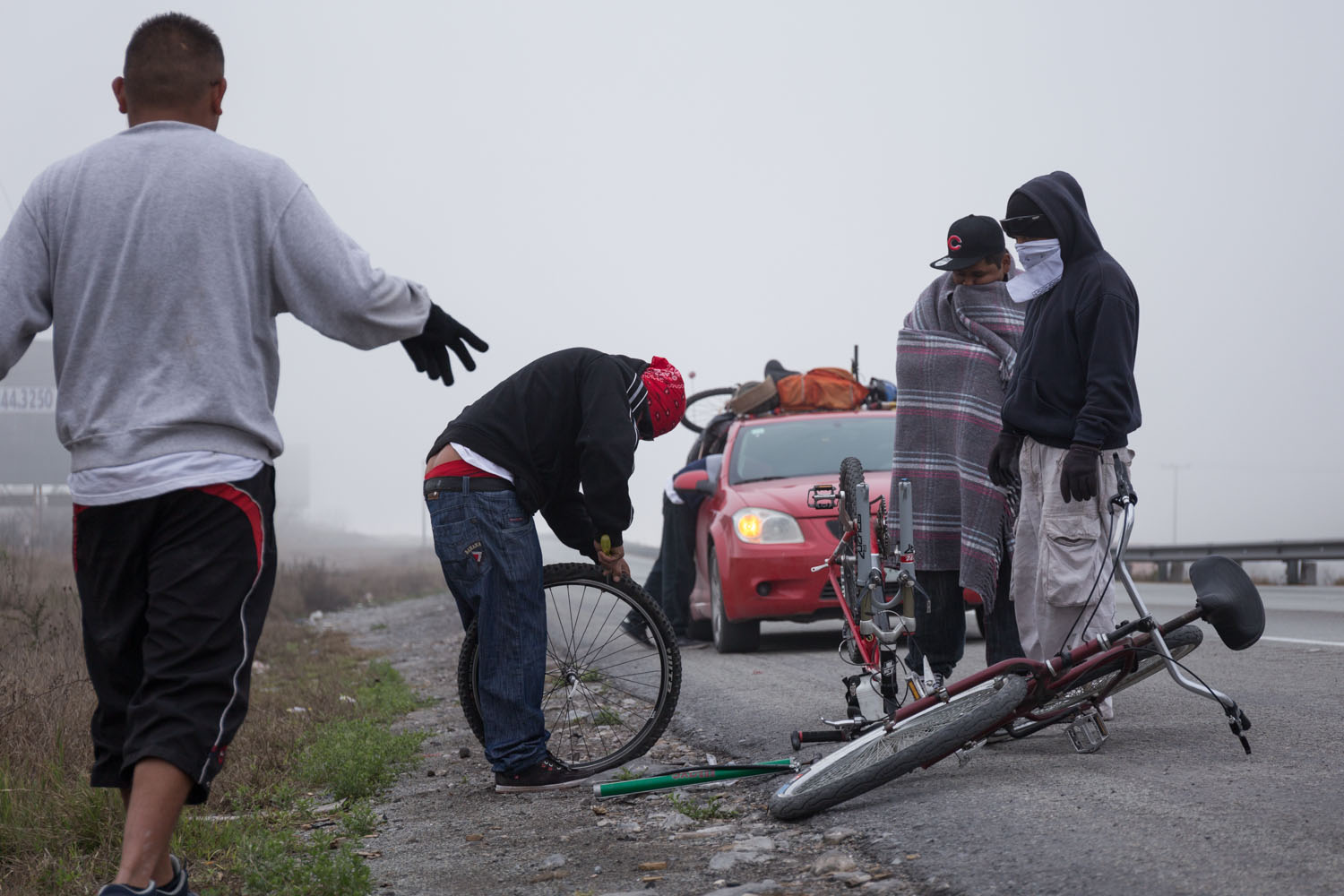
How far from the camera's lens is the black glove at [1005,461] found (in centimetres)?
541

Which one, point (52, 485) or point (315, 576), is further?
A: point (52, 485)

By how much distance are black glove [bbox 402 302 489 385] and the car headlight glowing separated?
610 centimetres

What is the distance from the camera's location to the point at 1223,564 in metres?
4.38

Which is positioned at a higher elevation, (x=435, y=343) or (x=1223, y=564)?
(x=435, y=343)

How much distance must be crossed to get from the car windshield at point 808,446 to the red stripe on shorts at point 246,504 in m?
7.13

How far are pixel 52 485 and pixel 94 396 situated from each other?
7670cm

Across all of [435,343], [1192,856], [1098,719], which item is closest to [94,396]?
[435,343]

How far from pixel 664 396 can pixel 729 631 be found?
180 inches

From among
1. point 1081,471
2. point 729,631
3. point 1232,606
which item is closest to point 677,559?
point 729,631

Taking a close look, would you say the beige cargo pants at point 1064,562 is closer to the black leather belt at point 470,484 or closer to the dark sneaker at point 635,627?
Result: the dark sneaker at point 635,627

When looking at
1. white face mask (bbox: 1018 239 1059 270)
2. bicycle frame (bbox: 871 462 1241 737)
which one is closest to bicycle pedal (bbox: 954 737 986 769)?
bicycle frame (bbox: 871 462 1241 737)

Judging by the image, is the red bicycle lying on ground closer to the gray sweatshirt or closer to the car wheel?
the gray sweatshirt

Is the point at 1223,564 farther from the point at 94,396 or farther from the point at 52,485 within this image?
the point at 52,485

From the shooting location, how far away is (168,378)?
3021 mm
